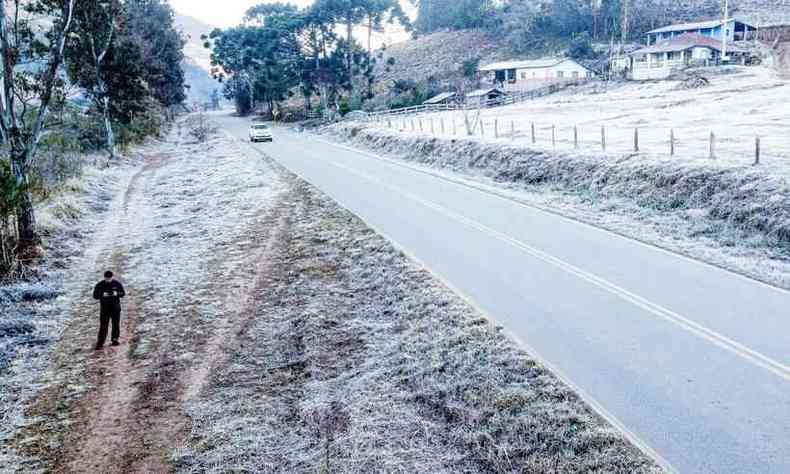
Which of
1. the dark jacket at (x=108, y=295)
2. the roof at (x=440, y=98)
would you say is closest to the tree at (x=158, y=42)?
the roof at (x=440, y=98)

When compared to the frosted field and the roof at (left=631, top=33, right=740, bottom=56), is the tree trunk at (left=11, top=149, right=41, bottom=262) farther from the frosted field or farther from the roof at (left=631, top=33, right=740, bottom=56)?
the roof at (left=631, top=33, right=740, bottom=56)

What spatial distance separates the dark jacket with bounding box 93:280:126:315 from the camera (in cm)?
1073

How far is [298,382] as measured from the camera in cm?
912

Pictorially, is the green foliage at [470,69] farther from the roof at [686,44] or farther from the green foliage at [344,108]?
the roof at [686,44]

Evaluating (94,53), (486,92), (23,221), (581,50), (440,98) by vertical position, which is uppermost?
(94,53)

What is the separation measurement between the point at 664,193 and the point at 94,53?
3121 cm

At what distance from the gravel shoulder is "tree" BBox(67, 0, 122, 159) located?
977 inches

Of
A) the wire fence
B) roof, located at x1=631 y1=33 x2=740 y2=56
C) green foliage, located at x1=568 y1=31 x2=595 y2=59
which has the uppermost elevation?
green foliage, located at x1=568 y1=31 x2=595 y2=59

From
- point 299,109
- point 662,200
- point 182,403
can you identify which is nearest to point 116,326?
point 182,403

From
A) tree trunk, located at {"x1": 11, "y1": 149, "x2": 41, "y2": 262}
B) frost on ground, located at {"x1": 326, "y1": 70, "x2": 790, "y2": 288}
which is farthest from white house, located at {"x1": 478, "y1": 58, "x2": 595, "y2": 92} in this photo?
tree trunk, located at {"x1": 11, "y1": 149, "x2": 41, "y2": 262}

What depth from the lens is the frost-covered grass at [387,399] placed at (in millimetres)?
6867

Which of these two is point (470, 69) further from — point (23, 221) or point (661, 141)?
point (23, 221)

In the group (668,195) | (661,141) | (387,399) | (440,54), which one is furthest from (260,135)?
(440,54)

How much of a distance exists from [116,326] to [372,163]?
71.4ft
